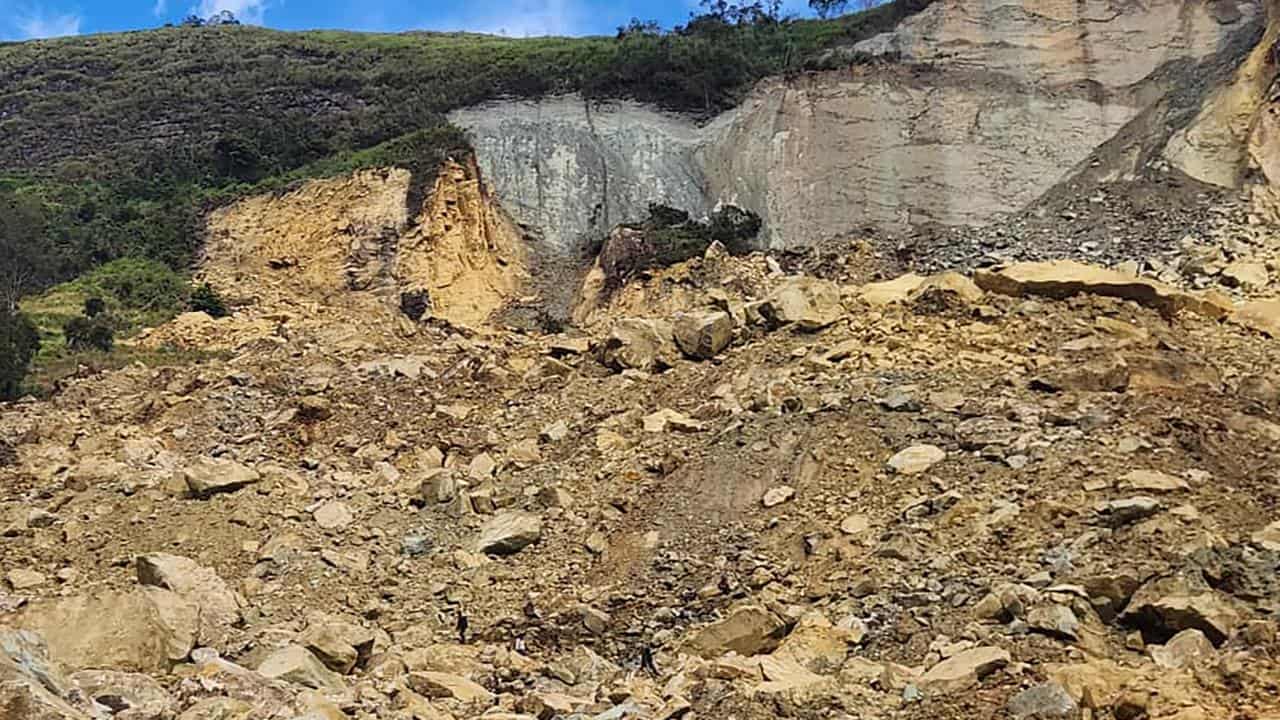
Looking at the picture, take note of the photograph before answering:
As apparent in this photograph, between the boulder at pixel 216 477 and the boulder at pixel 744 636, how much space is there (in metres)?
5.74

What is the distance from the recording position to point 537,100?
32.6 metres

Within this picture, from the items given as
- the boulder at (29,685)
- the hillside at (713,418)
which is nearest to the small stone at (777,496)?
the hillside at (713,418)

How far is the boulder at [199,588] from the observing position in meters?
9.27

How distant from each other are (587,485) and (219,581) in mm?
3708

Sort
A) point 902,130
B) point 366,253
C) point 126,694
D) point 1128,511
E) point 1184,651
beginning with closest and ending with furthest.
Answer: point 126,694, point 1184,651, point 1128,511, point 366,253, point 902,130

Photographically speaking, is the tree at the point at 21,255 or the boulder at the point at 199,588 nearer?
the boulder at the point at 199,588

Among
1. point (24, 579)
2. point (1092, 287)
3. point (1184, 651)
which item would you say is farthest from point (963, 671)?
point (1092, 287)

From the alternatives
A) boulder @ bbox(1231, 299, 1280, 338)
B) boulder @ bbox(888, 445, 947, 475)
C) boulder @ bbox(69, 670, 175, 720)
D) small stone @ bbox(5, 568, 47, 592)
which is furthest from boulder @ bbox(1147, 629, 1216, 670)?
small stone @ bbox(5, 568, 47, 592)

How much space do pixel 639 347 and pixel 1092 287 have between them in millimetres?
5490

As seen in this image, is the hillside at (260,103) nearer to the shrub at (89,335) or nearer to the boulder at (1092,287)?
the shrub at (89,335)

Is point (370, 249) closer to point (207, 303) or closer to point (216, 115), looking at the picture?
point (207, 303)

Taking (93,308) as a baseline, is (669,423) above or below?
below

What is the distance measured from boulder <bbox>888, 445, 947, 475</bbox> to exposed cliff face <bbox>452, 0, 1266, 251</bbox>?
47.8ft

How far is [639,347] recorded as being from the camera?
1536 cm
